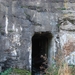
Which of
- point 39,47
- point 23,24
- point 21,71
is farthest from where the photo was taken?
point 39,47

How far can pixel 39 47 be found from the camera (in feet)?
29.5

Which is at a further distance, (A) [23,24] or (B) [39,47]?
(B) [39,47]

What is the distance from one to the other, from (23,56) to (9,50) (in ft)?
1.35

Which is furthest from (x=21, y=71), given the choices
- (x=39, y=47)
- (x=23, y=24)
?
(x=39, y=47)

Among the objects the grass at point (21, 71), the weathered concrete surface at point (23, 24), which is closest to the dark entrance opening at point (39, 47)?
the weathered concrete surface at point (23, 24)

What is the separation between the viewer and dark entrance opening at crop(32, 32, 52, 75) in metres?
7.62

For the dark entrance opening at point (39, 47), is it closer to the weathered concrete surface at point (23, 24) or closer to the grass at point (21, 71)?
the weathered concrete surface at point (23, 24)

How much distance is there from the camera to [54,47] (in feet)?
23.0

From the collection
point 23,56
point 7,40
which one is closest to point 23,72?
point 23,56

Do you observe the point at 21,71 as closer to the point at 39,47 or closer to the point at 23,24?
the point at 23,24

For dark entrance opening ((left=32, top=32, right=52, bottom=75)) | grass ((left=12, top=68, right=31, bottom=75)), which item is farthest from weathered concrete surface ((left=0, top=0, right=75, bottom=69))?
dark entrance opening ((left=32, top=32, right=52, bottom=75))

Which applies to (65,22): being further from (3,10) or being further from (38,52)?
(38,52)

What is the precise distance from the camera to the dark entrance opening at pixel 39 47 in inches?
300

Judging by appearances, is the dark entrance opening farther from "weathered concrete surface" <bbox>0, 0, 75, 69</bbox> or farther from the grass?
the grass
